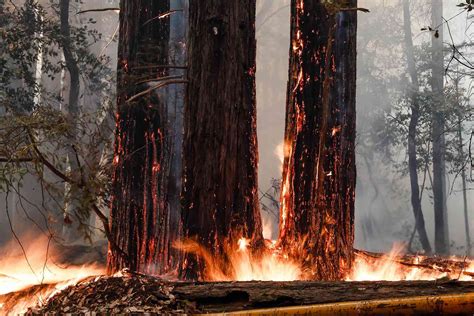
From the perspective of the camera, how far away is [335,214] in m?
6.77

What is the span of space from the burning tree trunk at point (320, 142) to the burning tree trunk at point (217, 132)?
88 cm

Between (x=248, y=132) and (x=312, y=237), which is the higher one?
(x=248, y=132)

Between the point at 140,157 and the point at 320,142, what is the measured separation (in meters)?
2.70

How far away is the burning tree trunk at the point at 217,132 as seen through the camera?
588 centimetres

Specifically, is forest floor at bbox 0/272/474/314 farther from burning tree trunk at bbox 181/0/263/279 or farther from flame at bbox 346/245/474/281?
flame at bbox 346/245/474/281

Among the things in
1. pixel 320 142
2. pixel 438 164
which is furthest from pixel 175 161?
pixel 438 164

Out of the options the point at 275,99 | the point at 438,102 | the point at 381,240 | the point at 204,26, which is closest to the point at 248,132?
the point at 204,26

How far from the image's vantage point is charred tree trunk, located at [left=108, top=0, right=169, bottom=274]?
7.73 m

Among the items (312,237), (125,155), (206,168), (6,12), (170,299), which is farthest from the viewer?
(6,12)

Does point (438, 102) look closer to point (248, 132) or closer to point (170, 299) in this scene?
point (248, 132)

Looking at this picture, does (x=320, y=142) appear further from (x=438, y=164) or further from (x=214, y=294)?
(x=438, y=164)

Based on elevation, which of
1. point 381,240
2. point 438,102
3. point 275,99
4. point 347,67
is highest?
point 275,99

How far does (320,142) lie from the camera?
657 centimetres

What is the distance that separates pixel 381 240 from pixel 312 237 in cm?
3614
